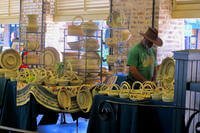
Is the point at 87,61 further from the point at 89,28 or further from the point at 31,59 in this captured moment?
the point at 31,59

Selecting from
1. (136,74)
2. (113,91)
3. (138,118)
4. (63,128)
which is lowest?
(63,128)

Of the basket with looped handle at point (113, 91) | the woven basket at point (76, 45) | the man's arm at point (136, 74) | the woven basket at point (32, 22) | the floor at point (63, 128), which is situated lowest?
the floor at point (63, 128)

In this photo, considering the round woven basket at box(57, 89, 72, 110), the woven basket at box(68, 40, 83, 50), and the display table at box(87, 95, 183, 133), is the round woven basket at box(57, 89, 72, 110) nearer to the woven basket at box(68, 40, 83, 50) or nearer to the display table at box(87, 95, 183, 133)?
the display table at box(87, 95, 183, 133)

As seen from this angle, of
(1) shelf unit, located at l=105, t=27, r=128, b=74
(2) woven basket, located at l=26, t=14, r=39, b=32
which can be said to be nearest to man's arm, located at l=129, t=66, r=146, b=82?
(1) shelf unit, located at l=105, t=27, r=128, b=74

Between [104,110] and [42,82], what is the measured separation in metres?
1.64

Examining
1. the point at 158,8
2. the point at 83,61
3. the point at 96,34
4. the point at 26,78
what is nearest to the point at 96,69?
the point at 83,61

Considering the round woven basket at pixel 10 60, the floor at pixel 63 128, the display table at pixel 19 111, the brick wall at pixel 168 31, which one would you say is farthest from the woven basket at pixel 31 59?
the brick wall at pixel 168 31

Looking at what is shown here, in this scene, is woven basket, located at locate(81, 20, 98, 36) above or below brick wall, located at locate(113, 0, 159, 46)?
below

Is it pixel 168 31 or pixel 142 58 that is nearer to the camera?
pixel 142 58

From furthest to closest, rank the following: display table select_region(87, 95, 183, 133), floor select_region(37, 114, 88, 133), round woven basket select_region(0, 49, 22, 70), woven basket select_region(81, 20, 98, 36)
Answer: round woven basket select_region(0, 49, 22, 70), woven basket select_region(81, 20, 98, 36), floor select_region(37, 114, 88, 133), display table select_region(87, 95, 183, 133)

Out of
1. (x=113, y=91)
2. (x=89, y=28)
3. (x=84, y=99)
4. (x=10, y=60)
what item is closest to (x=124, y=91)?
(x=113, y=91)

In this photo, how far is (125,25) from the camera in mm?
6699

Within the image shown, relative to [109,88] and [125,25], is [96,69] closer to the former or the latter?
[109,88]

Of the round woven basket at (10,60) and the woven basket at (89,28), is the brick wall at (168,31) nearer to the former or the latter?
the woven basket at (89,28)
